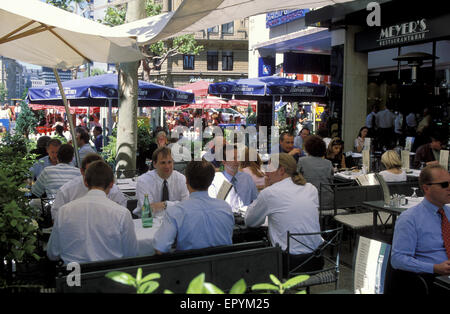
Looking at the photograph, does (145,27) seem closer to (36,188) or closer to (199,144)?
(36,188)

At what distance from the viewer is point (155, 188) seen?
18.3 feet

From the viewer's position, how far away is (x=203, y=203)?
12.2 ft

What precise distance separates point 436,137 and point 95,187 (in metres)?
7.69

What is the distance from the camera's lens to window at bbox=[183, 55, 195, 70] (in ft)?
184

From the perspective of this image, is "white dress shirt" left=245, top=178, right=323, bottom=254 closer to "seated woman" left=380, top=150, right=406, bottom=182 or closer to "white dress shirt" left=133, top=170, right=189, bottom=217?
"white dress shirt" left=133, top=170, right=189, bottom=217

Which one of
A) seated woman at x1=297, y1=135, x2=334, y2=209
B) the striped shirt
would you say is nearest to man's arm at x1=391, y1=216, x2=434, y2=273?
seated woman at x1=297, y1=135, x2=334, y2=209

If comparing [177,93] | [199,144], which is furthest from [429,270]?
[177,93]

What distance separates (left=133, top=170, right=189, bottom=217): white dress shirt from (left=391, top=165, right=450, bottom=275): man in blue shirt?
8.72 ft

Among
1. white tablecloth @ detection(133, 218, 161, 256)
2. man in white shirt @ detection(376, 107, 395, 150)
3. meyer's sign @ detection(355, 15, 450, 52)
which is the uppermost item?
meyer's sign @ detection(355, 15, 450, 52)

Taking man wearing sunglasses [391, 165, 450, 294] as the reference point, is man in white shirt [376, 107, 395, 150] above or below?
above

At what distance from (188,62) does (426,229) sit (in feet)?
178

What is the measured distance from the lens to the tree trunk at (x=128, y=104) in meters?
8.16

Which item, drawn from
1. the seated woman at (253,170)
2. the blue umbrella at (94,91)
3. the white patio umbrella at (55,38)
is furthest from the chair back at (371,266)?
the blue umbrella at (94,91)

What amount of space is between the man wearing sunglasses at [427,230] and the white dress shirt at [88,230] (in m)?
Answer: 2.09
